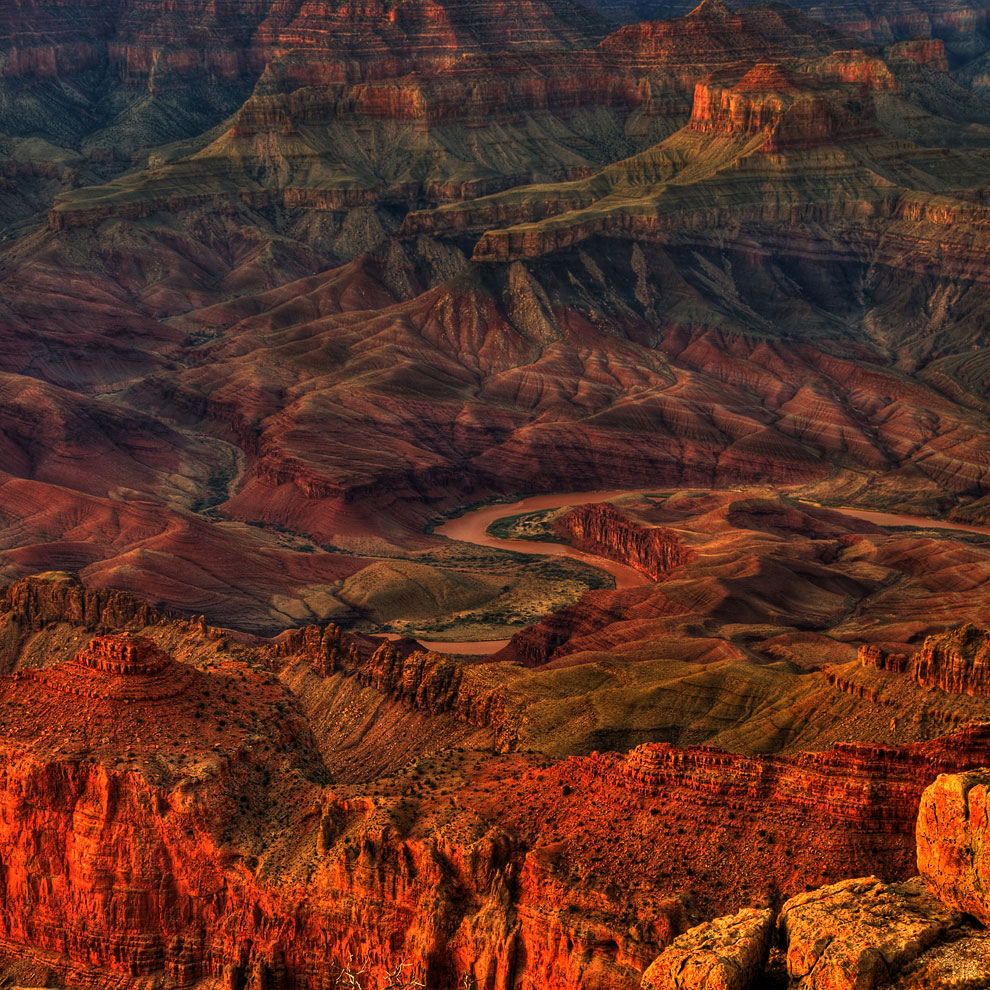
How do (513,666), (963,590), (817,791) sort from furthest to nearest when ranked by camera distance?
(963,590) < (513,666) < (817,791)

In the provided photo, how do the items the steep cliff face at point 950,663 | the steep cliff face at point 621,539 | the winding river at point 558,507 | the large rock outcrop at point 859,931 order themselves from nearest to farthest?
the large rock outcrop at point 859,931 < the steep cliff face at point 950,663 < the steep cliff face at point 621,539 < the winding river at point 558,507

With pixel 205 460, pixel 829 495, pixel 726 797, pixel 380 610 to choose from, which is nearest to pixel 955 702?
pixel 726 797

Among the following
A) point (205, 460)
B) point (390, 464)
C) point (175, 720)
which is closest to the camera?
point (175, 720)

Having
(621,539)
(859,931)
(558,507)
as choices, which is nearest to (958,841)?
(859,931)

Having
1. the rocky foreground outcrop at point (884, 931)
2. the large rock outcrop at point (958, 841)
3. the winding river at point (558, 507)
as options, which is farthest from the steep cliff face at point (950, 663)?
the winding river at point (558, 507)

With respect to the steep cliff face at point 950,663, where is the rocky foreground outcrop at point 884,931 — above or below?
above

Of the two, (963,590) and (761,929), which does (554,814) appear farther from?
(963,590)

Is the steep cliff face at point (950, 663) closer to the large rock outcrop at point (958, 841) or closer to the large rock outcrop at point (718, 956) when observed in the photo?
the large rock outcrop at point (958, 841)

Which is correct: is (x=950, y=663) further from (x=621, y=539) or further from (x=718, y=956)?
(x=621, y=539)

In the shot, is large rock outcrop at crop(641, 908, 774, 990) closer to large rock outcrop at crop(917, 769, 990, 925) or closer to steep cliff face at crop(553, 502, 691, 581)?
large rock outcrop at crop(917, 769, 990, 925)
